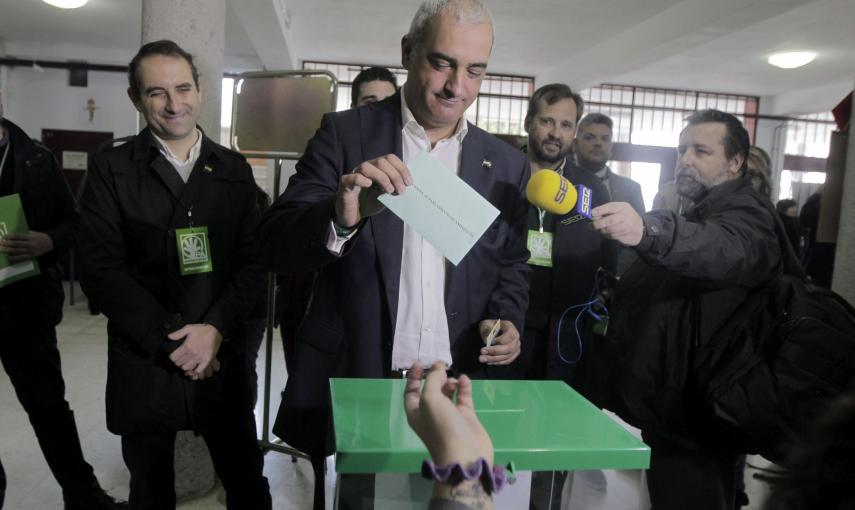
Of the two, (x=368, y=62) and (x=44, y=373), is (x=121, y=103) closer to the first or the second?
(x=368, y=62)

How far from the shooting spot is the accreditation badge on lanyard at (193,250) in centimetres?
179

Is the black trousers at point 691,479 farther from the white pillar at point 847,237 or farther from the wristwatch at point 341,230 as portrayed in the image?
the wristwatch at point 341,230

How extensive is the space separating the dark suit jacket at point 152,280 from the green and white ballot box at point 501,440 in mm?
985

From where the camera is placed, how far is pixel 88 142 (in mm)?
8781

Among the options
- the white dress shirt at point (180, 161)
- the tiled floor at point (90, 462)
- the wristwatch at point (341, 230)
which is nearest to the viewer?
the wristwatch at point (341, 230)

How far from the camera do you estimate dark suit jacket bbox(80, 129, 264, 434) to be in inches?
68.0

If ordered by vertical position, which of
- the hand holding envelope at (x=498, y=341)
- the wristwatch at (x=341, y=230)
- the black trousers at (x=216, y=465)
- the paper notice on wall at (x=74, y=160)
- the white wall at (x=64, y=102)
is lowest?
the black trousers at (x=216, y=465)

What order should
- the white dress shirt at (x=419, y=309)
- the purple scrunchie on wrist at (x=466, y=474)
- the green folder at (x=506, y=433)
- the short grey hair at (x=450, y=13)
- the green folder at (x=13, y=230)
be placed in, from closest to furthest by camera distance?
the purple scrunchie on wrist at (x=466, y=474) < the green folder at (x=506, y=433) < the short grey hair at (x=450, y=13) < the white dress shirt at (x=419, y=309) < the green folder at (x=13, y=230)

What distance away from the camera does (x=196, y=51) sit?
259 centimetres

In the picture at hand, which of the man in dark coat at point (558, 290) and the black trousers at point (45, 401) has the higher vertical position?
the man in dark coat at point (558, 290)

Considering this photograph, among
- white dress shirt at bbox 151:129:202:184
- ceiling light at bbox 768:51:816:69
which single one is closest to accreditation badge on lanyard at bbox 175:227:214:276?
white dress shirt at bbox 151:129:202:184

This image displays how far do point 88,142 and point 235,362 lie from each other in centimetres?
821

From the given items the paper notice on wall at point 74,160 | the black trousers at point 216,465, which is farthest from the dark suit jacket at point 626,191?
the paper notice on wall at point 74,160

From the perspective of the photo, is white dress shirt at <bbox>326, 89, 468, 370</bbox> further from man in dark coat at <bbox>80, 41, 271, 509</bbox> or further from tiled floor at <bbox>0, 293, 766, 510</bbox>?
tiled floor at <bbox>0, 293, 766, 510</bbox>
